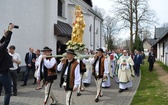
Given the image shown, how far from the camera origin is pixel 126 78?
35.1 ft

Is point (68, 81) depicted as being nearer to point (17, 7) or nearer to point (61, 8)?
point (17, 7)

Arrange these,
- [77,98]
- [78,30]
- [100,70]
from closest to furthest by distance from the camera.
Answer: [100,70] < [77,98] < [78,30]

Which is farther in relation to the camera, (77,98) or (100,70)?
(77,98)

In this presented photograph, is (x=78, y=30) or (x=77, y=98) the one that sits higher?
(x=78, y=30)

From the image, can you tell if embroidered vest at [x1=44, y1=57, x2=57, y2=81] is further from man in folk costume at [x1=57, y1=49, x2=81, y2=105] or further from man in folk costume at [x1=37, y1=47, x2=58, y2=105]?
man in folk costume at [x1=57, y1=49, x2=81, y2=105]

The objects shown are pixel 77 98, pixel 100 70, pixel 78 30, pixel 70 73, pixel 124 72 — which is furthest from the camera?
pixel 78 30

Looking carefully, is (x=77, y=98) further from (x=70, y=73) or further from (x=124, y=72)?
(x=70, y=73)

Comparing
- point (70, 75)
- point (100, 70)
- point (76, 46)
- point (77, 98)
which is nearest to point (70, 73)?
point (70, 75)

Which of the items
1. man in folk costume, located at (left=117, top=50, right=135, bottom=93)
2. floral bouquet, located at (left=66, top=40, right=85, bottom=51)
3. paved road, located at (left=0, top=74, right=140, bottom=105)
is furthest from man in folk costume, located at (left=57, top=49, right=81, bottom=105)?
man in folk costume, located at (left=117, top=50, right=135, bottom=93)

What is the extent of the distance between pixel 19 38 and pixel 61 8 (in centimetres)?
853

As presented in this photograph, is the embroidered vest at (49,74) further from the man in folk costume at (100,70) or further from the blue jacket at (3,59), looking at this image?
the man in folk costume at (100,70)

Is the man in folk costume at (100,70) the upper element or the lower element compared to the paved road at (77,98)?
upper

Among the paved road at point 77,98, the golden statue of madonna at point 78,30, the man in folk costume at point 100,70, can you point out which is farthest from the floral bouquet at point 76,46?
the paved road at point 77,98

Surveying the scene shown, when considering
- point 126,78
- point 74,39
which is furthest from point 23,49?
point 126,78
